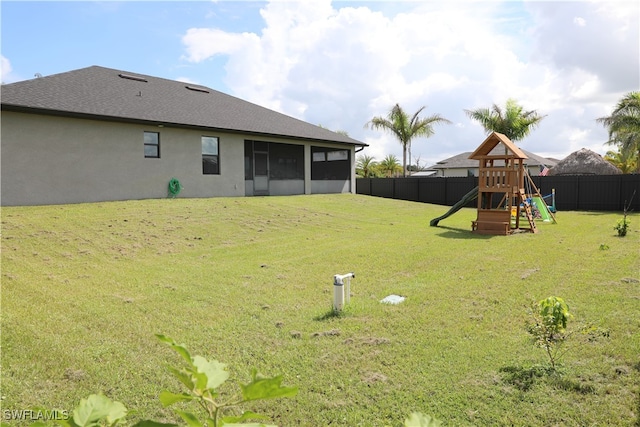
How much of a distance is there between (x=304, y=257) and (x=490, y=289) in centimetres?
414

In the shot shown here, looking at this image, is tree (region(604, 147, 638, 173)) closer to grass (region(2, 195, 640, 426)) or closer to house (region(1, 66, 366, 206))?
house (region(1, 66, 366, 206))

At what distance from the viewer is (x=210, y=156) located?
62.3 feet

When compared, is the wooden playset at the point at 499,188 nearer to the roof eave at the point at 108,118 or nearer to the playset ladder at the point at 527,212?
the playset ladder at the point at 527,212

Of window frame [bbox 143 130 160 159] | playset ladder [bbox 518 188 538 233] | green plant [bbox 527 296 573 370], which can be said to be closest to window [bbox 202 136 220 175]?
window frame [bbox 143 130 160 159]

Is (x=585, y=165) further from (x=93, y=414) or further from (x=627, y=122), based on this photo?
(x=93, y=414)

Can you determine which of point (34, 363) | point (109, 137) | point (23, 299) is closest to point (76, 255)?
point (23, 299)

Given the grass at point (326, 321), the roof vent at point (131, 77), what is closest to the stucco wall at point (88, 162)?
the grass at point (326, 321)

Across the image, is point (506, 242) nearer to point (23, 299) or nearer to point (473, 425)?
point (473, 425)

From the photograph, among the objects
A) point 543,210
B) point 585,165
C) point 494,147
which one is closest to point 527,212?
point 494,147

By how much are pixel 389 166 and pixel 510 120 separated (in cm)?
1991

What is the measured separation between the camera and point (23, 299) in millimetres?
6102

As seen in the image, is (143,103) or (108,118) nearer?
(108,118)

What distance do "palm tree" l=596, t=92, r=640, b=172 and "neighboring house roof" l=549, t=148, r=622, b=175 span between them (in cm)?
484

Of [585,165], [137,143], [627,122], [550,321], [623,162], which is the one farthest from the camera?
[623,162]
